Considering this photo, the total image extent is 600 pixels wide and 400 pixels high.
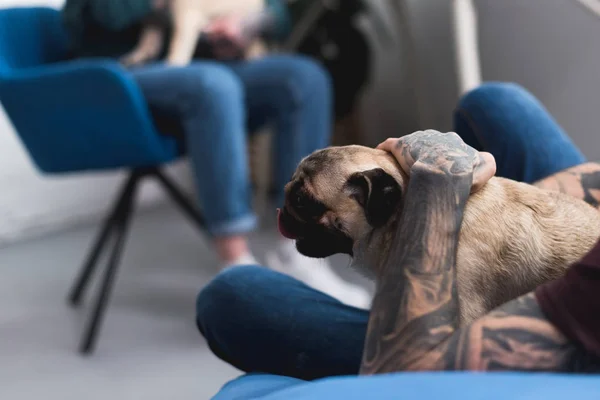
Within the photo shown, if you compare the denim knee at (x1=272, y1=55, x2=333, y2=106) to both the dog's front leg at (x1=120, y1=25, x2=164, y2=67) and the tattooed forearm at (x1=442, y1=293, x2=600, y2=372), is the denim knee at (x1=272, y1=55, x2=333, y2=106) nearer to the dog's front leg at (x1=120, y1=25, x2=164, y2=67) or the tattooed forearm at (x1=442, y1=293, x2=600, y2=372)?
the dog's front leg at (x1=120, y1=25, x2=164, y2=67)

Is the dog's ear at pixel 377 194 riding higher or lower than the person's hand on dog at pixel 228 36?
higher

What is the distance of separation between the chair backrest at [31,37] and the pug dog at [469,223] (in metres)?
1.18

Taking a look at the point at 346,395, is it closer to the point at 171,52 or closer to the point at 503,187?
the point at 503,187

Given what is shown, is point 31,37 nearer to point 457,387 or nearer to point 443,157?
point 443,157

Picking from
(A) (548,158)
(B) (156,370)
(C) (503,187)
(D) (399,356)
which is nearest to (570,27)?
(A) (548,158)

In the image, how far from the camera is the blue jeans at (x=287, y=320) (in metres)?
0.86

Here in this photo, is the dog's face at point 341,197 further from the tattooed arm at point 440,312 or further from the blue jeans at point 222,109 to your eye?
the blue jeans at point 222,109

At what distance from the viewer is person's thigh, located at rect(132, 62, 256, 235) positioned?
1582 mm

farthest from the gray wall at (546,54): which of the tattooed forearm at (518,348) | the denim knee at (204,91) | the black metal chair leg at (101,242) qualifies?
the tattooed forearm at (518,348)

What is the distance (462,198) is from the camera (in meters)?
0.63

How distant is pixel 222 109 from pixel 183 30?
33 centimetres

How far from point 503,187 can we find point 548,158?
1.10ft

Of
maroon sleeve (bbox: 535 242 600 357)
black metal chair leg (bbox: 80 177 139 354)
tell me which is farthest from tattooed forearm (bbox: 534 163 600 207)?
black metal chair leg (bbox: 80 177 139 354)

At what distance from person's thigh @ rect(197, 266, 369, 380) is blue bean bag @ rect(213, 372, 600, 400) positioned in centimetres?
33
